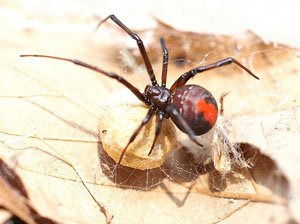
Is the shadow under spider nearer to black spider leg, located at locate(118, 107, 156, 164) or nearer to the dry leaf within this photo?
the dry leaf

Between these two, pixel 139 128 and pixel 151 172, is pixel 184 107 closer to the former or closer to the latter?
pixel 139 128

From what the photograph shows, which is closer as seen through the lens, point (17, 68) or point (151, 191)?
point (151, 191)

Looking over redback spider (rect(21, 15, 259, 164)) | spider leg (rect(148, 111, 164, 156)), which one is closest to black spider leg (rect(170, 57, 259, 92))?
redback spider (rect(21, 15, 259, 164))

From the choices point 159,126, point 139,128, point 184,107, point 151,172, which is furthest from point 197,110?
point 151,172

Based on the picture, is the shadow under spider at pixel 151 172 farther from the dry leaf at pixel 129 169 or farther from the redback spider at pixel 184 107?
the redback spider at pixel 184 107

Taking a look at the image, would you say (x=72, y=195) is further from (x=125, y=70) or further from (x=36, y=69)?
(x=125, y=70)

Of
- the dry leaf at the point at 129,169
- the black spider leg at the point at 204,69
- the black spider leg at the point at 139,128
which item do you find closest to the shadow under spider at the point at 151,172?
the dry leaf at the point at 129,169

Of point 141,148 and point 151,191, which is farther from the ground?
point 141,148

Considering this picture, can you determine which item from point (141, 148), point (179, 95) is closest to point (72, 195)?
point (141, 148)
